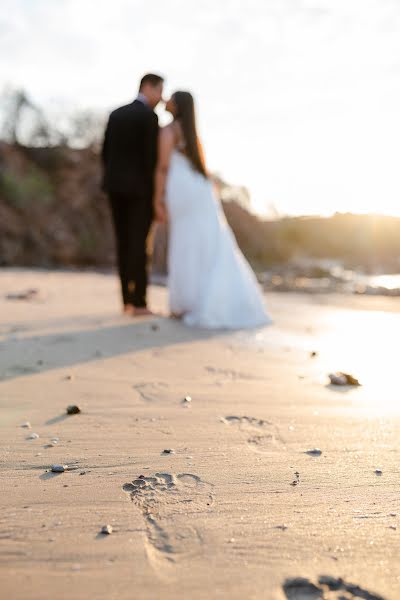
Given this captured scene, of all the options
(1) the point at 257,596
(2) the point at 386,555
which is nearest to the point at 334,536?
(2) the point at 386,555

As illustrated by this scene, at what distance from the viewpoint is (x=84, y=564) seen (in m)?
1.02

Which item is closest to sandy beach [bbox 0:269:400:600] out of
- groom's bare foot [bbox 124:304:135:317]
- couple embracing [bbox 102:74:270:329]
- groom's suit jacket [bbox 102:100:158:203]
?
couple embracing [bbox 102:74:270:329]

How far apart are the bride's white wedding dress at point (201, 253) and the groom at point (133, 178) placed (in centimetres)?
22

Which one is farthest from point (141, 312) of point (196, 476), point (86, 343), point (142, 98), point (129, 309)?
point (196, 476)

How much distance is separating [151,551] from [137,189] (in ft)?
10.9

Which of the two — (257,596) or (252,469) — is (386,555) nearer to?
Result: (257,596)

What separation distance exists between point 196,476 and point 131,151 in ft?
10.3

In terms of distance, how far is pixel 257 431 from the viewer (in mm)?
1762

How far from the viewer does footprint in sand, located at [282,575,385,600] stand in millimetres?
963

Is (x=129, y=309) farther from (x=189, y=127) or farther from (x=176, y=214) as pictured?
(x=189, y=127)

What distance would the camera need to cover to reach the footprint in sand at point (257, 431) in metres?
1.65

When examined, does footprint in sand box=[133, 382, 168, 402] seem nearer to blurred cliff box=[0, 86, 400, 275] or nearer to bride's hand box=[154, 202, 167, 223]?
bride's hand box=[154, 202, 167, 223]

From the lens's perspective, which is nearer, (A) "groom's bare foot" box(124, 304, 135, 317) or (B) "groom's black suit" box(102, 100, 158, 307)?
(B) "groom's black suit" box(102, 100, 158, 307)

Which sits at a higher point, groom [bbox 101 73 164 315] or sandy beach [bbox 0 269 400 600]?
groom [bbox 101 73 164 315]
